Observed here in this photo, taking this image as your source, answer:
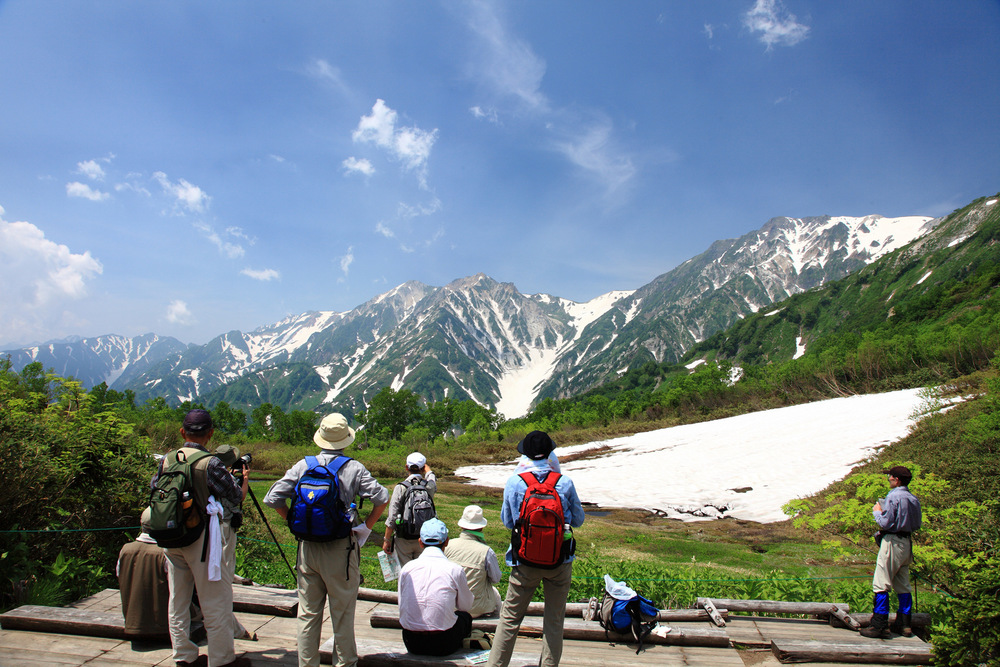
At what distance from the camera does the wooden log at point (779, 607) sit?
7160 millimetres

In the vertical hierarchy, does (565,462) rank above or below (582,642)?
below

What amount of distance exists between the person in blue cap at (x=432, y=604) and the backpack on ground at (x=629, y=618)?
2.00 meters

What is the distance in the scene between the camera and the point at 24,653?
5.28 metres

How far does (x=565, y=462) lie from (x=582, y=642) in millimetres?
44920

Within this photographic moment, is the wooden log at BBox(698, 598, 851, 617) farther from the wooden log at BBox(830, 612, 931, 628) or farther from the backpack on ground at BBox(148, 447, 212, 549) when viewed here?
the backpack on ground at BBox(148, 447, 212, 549)

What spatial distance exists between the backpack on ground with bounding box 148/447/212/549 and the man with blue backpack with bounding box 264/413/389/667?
2.44ft

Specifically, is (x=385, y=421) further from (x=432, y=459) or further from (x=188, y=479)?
(x=188, y=479)

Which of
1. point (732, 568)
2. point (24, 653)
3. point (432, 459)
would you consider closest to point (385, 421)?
point (432, 459)

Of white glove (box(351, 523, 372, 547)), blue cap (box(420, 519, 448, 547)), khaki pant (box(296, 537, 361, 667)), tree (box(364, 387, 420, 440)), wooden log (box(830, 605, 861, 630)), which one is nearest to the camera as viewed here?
khaki pant (box(296, 537, 361, 667))

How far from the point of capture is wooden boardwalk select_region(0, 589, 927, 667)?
5262 mm

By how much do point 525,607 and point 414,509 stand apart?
9.27ft

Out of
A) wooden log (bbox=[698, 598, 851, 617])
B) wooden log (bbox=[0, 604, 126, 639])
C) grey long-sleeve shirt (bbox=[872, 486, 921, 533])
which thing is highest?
grey long-sleeve shirt (bbox=[872, 486, 921, 533])

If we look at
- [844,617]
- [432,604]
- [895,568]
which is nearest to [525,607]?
[432,604]

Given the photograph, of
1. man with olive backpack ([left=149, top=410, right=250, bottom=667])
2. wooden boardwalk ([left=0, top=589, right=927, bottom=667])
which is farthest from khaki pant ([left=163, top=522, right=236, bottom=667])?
wooden boardwalk ([left=0, top=589, right=927, bottom=667])
